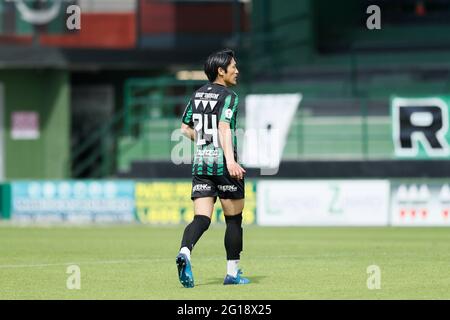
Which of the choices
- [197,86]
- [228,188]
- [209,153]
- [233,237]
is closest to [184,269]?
[233,237]

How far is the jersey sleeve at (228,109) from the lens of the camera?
12.2 m

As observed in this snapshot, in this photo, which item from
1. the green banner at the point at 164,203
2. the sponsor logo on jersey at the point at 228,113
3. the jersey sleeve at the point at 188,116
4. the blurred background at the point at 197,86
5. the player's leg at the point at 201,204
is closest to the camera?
the sponsor logo on jersey at the point at 228,113

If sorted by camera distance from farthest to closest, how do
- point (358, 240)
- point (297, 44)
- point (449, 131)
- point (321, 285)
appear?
point (297, 44), point (449, 131), point (358, 240), point (321, 285)

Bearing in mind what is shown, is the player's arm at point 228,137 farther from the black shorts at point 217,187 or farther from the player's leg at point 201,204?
the player's leg at point 201,204

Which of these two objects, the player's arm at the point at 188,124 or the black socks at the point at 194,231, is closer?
the black socks at the point at 194,231

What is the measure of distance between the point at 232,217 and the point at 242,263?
2940mm

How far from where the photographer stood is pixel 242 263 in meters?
15.4

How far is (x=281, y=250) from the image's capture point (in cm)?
1783

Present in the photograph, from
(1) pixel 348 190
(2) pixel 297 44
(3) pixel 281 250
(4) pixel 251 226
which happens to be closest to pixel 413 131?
(1) pixel 348 190

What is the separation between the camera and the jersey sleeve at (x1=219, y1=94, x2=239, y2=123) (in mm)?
12176

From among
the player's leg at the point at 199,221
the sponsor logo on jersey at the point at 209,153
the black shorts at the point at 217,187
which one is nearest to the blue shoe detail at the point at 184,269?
the player's leg at the point at 199,221

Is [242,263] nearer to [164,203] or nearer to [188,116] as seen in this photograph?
[188,116]

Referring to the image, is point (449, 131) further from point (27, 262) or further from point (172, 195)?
point (27, 262)
